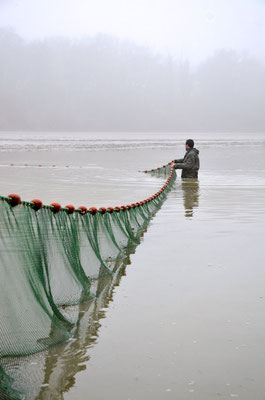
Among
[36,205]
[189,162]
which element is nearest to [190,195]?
[189,162]

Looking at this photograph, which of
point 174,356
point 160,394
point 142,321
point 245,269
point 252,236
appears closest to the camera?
point 160,394

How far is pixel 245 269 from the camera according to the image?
7.18m

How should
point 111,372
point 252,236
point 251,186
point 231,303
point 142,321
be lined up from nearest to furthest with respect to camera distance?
point 111,372 < point 142,321 < point 231,303 < point 252,236 < point 251,186

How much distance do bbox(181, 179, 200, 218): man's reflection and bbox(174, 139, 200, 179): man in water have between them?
0.96ft

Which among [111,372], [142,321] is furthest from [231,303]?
[111,372]

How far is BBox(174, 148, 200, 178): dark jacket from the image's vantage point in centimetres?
2073

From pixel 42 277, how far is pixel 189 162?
16998mm

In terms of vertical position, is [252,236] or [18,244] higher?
[18,244]

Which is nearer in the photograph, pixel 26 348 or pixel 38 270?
pixel 26 348

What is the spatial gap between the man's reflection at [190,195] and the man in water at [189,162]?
0.96 feet

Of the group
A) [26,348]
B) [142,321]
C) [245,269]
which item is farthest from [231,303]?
[26,348]

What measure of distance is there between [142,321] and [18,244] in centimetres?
149

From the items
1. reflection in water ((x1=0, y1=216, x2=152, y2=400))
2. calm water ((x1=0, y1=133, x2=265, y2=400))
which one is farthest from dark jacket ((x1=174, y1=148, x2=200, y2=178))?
reflection in water ((x1=0, y1=216, x2=152, y2=400))

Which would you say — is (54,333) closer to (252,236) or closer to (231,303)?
(231,303)
